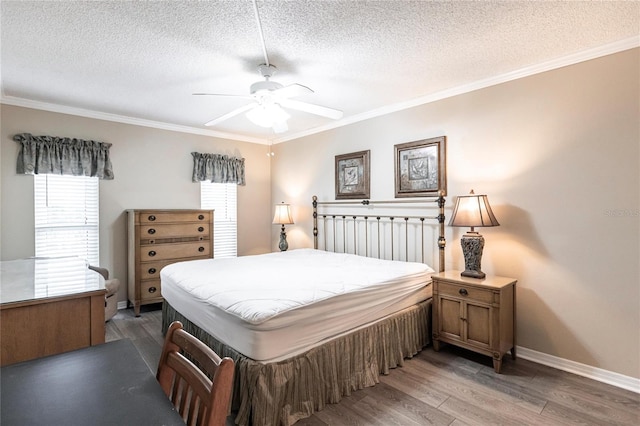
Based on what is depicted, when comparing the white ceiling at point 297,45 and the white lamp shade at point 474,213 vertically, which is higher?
the white ceiling at point 297,45

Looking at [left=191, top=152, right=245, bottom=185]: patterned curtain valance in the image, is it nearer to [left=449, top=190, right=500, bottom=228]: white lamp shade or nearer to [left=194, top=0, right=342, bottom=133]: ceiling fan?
[left=194, top=0, right=342, bottom=133]: ceiling fan

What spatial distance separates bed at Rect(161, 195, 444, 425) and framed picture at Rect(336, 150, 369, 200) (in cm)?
88

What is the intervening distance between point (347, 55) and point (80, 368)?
2583mm

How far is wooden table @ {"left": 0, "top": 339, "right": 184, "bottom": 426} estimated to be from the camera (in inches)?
32.2

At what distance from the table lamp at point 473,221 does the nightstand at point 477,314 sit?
0.13 metres

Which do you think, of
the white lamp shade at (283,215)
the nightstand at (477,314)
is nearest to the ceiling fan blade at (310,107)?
the nightstand at (477,314)

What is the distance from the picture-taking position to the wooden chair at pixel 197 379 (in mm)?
889

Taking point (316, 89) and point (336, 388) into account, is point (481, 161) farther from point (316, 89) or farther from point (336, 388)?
point (336, 388)

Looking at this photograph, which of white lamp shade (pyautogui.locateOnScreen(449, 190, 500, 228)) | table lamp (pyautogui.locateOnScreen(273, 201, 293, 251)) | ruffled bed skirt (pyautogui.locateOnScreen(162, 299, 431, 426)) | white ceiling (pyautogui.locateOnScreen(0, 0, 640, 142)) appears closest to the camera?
ruffled bed skirt (pyautogui.locateOnScreen(162, 299, 431, 426))

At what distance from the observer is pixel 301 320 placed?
6.76 ft

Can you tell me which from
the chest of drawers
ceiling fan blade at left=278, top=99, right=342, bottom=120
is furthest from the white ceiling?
the chest of drawers

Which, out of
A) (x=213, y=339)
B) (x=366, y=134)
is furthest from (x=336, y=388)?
(x=366, y=134)

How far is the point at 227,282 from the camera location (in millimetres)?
2541

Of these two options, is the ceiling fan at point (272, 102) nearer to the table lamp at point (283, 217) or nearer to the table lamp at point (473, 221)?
the table lamp at point (473, 221)
